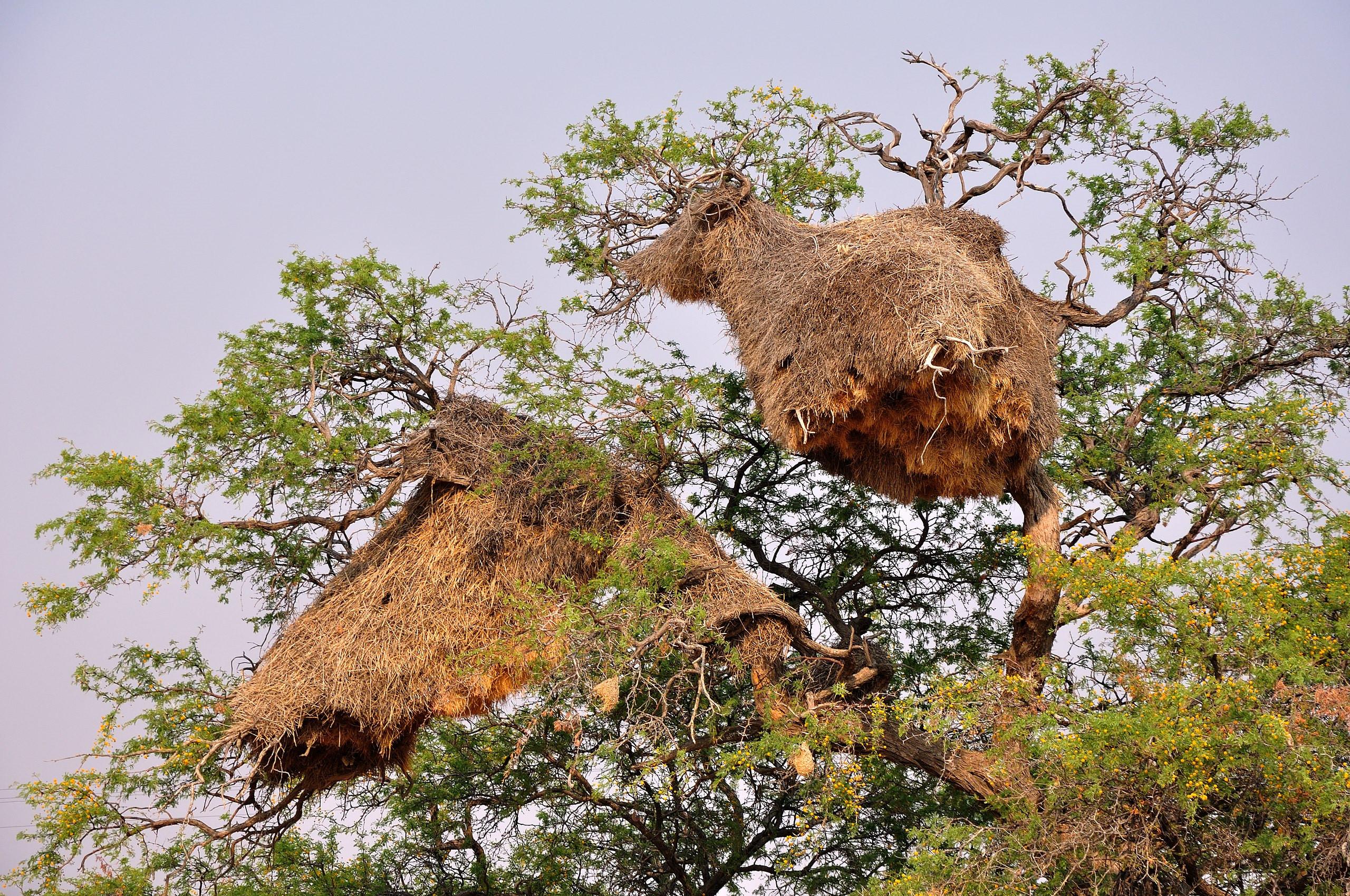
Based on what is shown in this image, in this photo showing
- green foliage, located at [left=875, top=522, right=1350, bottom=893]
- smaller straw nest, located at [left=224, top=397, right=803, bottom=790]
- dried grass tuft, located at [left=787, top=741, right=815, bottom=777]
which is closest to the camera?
green foliage, located at [left=875, top=522, right=1350, bottom=893]

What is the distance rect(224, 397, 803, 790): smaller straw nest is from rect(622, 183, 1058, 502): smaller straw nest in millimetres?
1452

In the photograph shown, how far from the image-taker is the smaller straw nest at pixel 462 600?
9617mm

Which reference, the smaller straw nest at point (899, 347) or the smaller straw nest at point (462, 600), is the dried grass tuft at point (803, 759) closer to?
the smaller straw nest at point (462, 600)

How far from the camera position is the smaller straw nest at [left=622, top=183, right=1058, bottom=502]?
9.03 metres

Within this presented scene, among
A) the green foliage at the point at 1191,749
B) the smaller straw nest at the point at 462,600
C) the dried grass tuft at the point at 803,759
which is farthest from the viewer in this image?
the smaller straw nest at the point at 462,600

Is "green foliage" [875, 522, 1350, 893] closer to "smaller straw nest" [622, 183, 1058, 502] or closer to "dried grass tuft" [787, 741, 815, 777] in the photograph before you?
"dried grass tuft" [787, 741, 815, 777]

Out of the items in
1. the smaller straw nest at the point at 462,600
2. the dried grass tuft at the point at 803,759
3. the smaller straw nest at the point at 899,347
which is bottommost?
the dried grass tuft at the point at 803,759

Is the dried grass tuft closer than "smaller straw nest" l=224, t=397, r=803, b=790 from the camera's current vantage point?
Yes

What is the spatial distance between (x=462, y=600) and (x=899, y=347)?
410 centimetres

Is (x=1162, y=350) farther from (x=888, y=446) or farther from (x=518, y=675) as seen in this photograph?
(x=518, y=675)

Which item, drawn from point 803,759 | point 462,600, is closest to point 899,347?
point 803,759

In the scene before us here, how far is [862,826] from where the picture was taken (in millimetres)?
12500

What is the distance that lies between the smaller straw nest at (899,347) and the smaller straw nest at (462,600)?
1.45 meters

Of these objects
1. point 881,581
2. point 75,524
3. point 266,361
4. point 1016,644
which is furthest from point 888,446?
point 75,524
